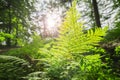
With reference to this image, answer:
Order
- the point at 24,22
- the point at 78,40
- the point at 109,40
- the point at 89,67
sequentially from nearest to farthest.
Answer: the point at 78,40 → the point at 89,67 → the point at 109,40 → the point at 24,22

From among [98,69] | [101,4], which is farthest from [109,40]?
[101,4]

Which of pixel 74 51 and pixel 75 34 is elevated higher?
pixel 75 34

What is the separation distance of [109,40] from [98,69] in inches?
302

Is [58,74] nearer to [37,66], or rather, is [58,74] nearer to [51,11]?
[37,66]

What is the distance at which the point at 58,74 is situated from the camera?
5.42ft

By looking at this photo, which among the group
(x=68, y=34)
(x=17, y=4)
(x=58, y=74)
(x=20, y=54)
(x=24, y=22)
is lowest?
(x=58, y=74)

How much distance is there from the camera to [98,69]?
A: 162 centimetres

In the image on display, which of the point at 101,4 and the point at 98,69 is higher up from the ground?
the point at 101,4

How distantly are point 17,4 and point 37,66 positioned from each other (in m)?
19.3

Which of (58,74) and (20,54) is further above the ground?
(20,54)

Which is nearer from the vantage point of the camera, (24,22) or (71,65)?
(71,65)

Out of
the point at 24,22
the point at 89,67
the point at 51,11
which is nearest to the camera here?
the point at 89,67

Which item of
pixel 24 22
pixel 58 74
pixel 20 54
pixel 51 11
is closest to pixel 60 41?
pixel 58 74

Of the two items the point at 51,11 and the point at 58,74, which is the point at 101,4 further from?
the point at 58,74
